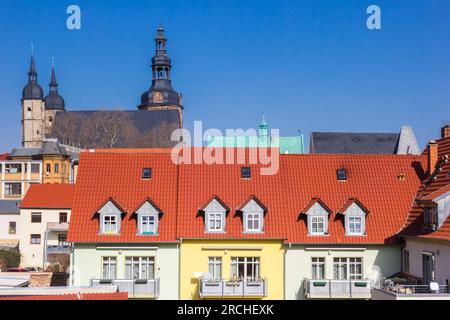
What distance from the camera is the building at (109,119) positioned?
11069 cm

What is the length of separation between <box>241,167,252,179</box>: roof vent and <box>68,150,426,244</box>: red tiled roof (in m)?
0.19

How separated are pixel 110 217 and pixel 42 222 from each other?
32.3m

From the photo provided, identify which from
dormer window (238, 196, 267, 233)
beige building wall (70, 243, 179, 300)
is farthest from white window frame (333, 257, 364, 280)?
beige building wall (70, 243, 179, 300)

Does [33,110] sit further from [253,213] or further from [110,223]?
[253,213]

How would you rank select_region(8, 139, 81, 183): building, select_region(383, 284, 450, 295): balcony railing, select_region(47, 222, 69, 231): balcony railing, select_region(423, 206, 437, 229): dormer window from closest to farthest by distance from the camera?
select_region(383, 284, 450, 295): balcony railing < select_region(423, 206, 437, 229): dormer window < select_region(47, 222, 69, 231): balcony railing < select_region(8, 139, 81, 183): building

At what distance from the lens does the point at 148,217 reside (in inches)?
1230

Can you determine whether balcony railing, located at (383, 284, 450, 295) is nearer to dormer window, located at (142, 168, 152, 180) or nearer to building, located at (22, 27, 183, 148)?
dormer window, located at (142, 168, 152, 180)

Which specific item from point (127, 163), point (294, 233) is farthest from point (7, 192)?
point (294, 233)

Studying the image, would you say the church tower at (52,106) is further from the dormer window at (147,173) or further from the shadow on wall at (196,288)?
the shadow on wall at (196,288)

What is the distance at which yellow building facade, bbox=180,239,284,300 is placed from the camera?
1196 inches

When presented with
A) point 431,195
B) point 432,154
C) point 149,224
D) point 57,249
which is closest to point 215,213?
point 149,224

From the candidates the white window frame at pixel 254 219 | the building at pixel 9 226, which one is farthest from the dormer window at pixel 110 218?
the building at pixel 9 226
